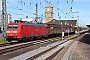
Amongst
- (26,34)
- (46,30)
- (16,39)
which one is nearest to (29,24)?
(26,34)

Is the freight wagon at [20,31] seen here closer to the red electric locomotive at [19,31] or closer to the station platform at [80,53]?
the red electric locomotive at [19,31]

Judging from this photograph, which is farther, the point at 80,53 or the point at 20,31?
the point at 20,31

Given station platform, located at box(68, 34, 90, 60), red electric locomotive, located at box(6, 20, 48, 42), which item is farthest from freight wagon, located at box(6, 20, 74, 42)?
station platform, located at box(68, 34, 90, 60)

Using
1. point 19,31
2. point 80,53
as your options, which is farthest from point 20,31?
point 80,53

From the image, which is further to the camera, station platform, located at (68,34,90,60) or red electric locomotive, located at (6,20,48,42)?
red electric locomotive, located at (6,20,48,42)

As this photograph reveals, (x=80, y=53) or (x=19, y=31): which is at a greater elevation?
(x=19, y=31)

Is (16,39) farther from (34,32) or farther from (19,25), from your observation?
(34,32)

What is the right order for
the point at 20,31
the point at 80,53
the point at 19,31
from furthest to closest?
the point at 20,31
the point at 19,31
the point at 80,53

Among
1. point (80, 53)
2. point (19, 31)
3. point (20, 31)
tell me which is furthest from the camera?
point (20, 31)

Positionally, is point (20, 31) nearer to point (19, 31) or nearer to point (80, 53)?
point (19, 31)

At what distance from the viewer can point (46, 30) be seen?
4847cm

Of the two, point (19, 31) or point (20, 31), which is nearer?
point (19, 31)

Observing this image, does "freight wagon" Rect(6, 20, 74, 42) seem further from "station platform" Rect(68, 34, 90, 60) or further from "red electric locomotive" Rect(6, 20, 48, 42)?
"station platform" Rect(68, 34, 90, 60)

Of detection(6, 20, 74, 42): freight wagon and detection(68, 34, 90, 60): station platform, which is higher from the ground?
detection(6, 20, 74, 42): freight wagon
